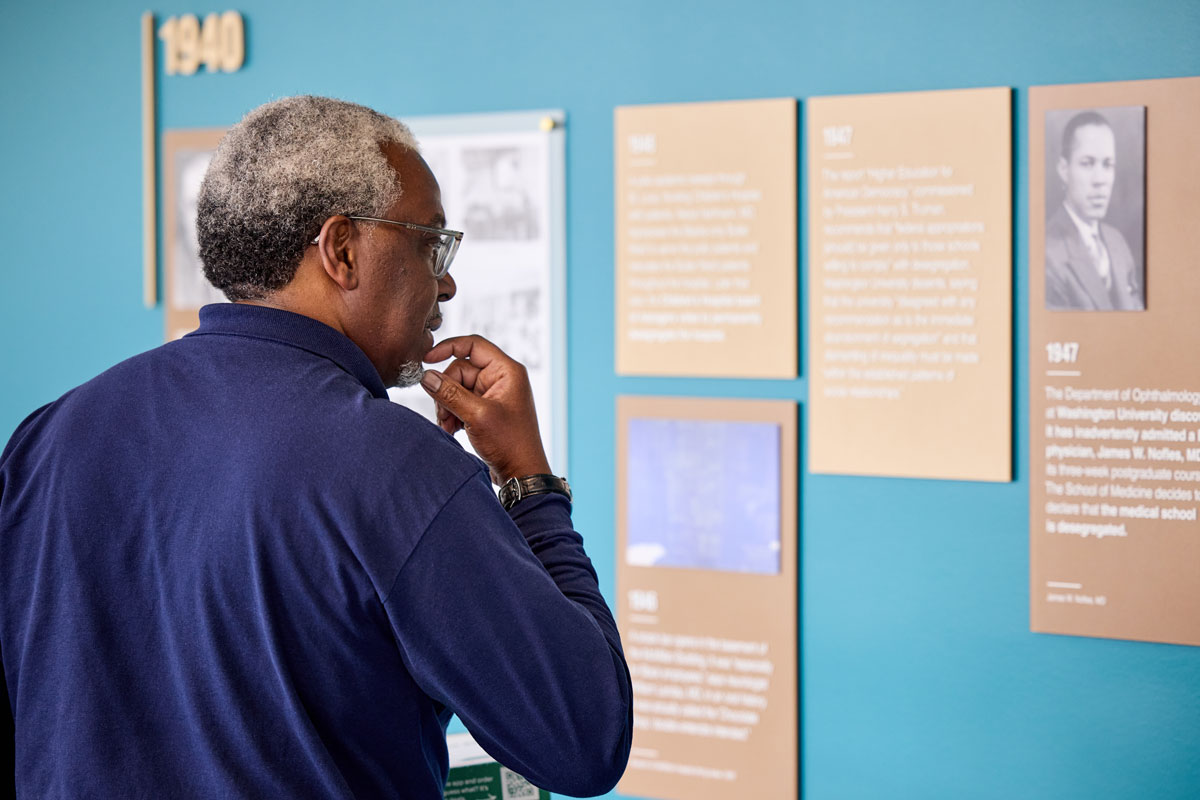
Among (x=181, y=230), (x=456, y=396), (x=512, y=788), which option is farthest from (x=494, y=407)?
(x=181, y=230)

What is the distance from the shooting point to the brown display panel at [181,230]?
2.57m

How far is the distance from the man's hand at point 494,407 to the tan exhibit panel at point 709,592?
109cm

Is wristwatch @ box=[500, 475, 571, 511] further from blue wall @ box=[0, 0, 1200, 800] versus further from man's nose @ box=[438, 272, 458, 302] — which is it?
blue wall @ box=[0, 0, 1200, 800]

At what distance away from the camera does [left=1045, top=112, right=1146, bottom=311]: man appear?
1834mm

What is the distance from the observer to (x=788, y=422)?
2.08m

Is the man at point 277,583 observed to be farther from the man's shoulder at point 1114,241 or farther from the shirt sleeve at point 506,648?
the man's shoulder at point 1114,241

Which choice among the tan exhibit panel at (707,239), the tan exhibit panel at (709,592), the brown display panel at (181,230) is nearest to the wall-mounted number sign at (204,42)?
the brown display panel at (181,230)

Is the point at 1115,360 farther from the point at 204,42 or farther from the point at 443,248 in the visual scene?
the point at 204,42

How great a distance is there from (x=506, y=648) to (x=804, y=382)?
4.52 feet

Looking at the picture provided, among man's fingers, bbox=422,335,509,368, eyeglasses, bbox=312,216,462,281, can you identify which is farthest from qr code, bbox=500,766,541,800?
eyeglasses, bbox=312,216,462,281

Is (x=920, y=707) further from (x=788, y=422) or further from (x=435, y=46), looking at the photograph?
(x=435, y=46)

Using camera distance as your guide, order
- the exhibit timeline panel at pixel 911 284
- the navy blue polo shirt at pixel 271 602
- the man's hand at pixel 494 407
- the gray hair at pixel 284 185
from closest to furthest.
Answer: the navy blue polo shirt at pixel 271 602 < the gray hair at pixel 284 185 < the man's hand at pixel 494 407 < the exhibit timeline panel at pixel 911 284

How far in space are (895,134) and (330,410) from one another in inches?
57.4

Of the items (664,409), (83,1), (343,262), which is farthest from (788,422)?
(83,1)
